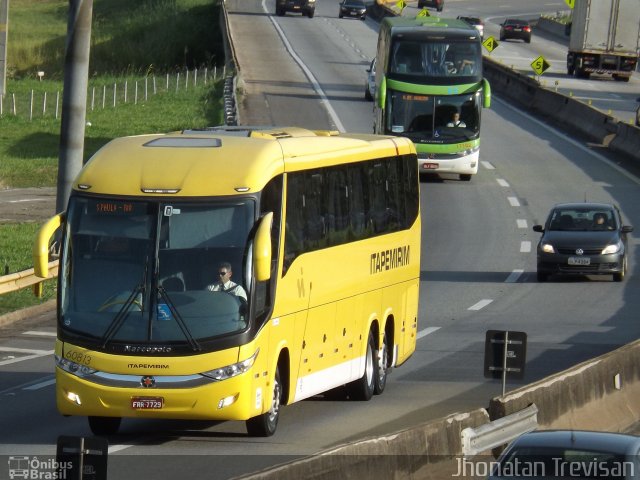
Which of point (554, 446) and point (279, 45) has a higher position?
point (554, 446)

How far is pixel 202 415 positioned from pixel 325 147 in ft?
13.6

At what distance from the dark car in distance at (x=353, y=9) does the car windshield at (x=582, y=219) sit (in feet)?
217

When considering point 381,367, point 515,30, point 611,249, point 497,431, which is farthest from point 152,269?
point 515,30

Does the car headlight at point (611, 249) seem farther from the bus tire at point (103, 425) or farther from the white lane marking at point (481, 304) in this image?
the bus tire at point (103, 425)

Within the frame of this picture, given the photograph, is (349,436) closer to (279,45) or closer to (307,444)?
(307,444)

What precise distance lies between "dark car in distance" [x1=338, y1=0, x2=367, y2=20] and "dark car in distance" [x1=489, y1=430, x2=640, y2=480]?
8742 centimetres

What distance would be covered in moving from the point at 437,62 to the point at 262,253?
2910 cm

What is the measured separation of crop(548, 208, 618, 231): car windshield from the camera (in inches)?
1232

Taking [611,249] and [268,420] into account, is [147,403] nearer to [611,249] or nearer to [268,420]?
[268,420]

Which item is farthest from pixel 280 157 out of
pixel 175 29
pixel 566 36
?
pixel 566 36

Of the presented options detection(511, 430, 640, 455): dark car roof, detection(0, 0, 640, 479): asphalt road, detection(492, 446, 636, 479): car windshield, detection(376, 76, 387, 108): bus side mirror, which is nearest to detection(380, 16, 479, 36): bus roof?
detection(376, 76, 387, 108): bus side mirror

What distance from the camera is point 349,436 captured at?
15.7 metres

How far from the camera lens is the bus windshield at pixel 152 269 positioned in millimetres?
14609

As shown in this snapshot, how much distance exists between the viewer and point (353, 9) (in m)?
96.5
